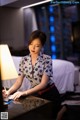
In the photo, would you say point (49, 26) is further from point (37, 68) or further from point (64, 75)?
point (64, 75)

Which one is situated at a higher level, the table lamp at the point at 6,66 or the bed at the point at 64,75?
the table lamp at the point at 6,66

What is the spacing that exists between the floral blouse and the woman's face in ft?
0.09

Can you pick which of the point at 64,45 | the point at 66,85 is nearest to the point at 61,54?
the point at 64,45

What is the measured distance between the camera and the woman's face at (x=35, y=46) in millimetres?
1201

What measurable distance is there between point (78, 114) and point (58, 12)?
2.34ft

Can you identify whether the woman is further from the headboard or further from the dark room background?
the dark room background

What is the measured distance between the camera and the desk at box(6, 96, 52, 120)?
93 centimetres

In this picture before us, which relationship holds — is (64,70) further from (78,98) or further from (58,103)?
(58,103)

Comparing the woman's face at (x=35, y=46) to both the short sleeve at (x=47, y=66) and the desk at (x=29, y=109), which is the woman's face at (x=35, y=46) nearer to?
the short sleeve at (x=47, y=66)

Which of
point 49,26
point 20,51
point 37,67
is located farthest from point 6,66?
point 49,26

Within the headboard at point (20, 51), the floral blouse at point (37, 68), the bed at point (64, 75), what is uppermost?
the headboard at point (20, 51)

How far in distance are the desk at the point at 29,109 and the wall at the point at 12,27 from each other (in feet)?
1.50

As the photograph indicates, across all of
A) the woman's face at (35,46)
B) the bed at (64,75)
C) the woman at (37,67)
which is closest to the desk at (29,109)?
the woman at (37,67)

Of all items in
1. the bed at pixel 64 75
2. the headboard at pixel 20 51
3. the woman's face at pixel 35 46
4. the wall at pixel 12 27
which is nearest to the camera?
the woman's face at pixel 35 46
